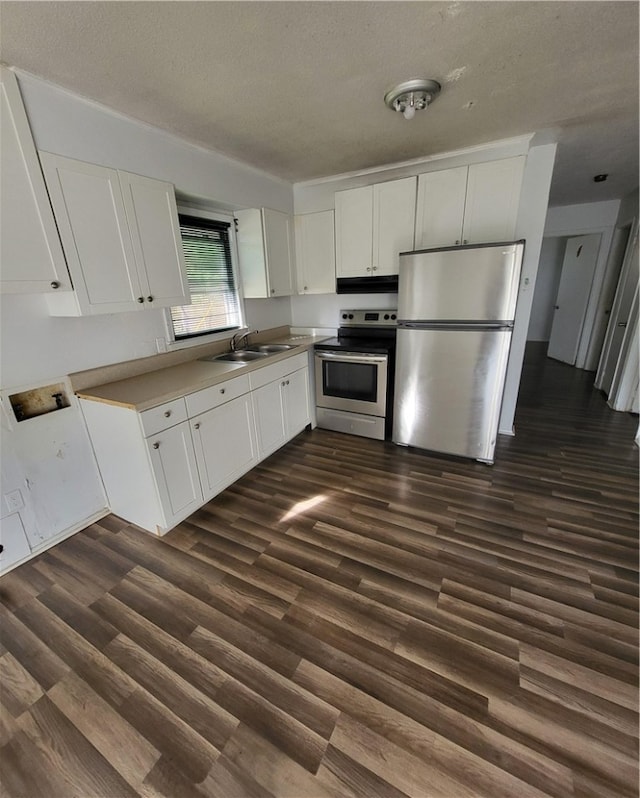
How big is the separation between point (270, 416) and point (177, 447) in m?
0.96

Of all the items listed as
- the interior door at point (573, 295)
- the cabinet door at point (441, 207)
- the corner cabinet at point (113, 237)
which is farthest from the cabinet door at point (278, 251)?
the interior door at point (573, 295)

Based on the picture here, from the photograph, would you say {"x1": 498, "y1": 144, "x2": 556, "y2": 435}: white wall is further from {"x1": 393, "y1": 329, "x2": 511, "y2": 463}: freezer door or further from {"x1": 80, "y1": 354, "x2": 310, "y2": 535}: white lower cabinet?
{"x1": 80, "y1": 354, "x2": 310, "y2": 535}: white lower cabinet

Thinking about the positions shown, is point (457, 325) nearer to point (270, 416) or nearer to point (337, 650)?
point (270, 416)

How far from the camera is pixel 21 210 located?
5.16ft

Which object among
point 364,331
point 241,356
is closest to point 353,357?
point 364,331

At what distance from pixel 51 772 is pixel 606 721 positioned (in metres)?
1.92

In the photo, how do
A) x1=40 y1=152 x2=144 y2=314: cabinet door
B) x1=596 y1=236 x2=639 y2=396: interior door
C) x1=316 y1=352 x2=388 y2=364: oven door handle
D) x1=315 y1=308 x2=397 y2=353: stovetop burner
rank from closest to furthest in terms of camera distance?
x1=40 y1=152 x2=144 y2=314: cabinet door → x1=316 y1=352 x2=388 y2=364: oven door handle → x1=315 y1=308 x2=397 y2=353: stovetop burner → x1=596 y1=236 x2=639 y2=396: interior door

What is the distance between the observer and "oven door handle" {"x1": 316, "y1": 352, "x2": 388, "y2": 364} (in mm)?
2968

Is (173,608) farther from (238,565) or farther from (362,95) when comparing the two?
(362,95)

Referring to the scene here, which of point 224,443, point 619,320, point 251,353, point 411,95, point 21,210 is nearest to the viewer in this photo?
point 21,210

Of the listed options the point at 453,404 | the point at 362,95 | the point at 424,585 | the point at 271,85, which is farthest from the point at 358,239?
the point at 424,585

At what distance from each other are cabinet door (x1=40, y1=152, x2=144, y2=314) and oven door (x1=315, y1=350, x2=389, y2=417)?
1.75 metres

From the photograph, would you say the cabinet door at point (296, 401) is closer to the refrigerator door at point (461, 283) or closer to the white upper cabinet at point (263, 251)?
the white upper cabinet at point (263, 251)

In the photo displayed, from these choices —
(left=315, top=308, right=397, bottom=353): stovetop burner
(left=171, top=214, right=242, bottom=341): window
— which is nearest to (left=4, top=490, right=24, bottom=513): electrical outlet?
(left=171, top=214, right=242, bottom=341): window
